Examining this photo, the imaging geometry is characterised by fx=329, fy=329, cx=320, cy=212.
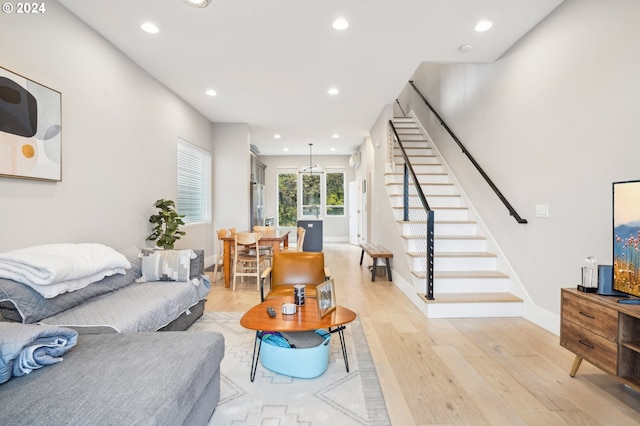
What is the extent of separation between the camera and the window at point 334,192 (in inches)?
430

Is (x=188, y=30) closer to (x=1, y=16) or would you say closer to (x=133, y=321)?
(x=1, y=16)

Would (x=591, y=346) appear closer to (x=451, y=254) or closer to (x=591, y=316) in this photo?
(x=591, y=316)

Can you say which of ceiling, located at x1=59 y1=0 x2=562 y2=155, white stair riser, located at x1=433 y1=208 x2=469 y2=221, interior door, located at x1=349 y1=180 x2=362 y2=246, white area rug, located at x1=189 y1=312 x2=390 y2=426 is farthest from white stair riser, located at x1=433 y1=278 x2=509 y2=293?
interior door, located at x1=349 y1=180 x2=362 y2=246

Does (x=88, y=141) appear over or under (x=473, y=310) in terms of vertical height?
over

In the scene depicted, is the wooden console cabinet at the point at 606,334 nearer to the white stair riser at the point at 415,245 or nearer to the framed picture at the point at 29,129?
the white stair riser at the point at 415,245

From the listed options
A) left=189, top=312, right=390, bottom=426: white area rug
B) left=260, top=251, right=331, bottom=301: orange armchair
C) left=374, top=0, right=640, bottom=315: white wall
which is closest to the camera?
left=189, top=312, right=390, bottom=426: white area rug

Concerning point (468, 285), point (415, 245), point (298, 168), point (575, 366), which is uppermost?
point (298, 168)

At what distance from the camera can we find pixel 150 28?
3232mm

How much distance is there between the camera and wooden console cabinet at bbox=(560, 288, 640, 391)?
1.91 m

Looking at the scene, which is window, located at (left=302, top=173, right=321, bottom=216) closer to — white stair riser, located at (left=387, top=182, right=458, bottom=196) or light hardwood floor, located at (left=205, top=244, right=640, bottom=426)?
white stair riser, located at (left=387, top=182, right=458, bottom=196)

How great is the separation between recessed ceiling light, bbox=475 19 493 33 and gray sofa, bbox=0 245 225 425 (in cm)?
360

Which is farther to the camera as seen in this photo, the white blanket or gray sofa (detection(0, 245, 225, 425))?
the white blanket

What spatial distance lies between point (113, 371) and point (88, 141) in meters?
2.60

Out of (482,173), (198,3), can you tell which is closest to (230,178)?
(198,3)
